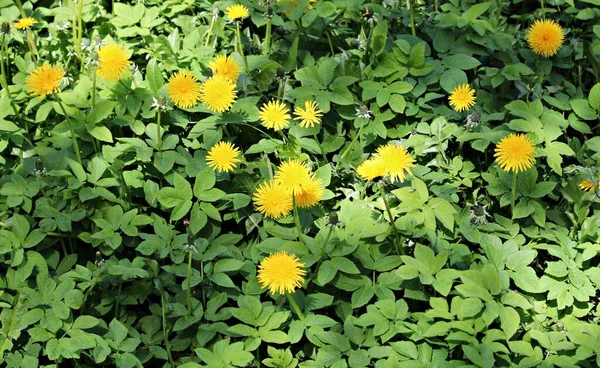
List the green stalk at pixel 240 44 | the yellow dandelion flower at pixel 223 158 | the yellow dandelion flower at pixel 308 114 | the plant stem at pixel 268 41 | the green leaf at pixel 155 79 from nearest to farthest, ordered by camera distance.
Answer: the yellow dandelion flower at pixel 223 158 → the yellow dandelion flower at pixel 308 114 → the green leaf at pixel 155 79 → the green stalk at pixel 240 44 → the plant stem at pixel 268 41

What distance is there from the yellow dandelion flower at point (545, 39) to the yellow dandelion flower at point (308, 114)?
0.91 metres

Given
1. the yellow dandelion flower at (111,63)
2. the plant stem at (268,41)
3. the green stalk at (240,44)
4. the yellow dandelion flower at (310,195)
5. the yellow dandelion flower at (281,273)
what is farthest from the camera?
the plant stem at (268,41)

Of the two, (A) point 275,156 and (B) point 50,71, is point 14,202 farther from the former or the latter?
(A) point 275,156

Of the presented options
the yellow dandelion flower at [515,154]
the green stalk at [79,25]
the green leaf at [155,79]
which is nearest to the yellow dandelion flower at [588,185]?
the yellow dandelion flower at [515,154]

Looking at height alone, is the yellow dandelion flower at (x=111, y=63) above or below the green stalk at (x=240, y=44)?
below

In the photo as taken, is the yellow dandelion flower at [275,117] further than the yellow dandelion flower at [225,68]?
No

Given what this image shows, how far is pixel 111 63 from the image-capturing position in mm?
2846

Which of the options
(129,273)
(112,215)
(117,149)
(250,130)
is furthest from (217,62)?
(129,273)

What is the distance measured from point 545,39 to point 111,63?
1.63 m

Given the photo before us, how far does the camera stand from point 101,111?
9.39 feet

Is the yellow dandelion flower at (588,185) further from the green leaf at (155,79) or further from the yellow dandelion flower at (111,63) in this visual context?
the yellow dandelion flower at (111,63)

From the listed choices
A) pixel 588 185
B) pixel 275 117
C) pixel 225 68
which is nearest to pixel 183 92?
pixel 225 68

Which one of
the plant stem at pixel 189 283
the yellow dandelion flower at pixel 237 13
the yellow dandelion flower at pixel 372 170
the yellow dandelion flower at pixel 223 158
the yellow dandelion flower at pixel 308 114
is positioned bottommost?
the plant stem at pixel 189 283

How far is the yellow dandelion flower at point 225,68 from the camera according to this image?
2924 millimetres
